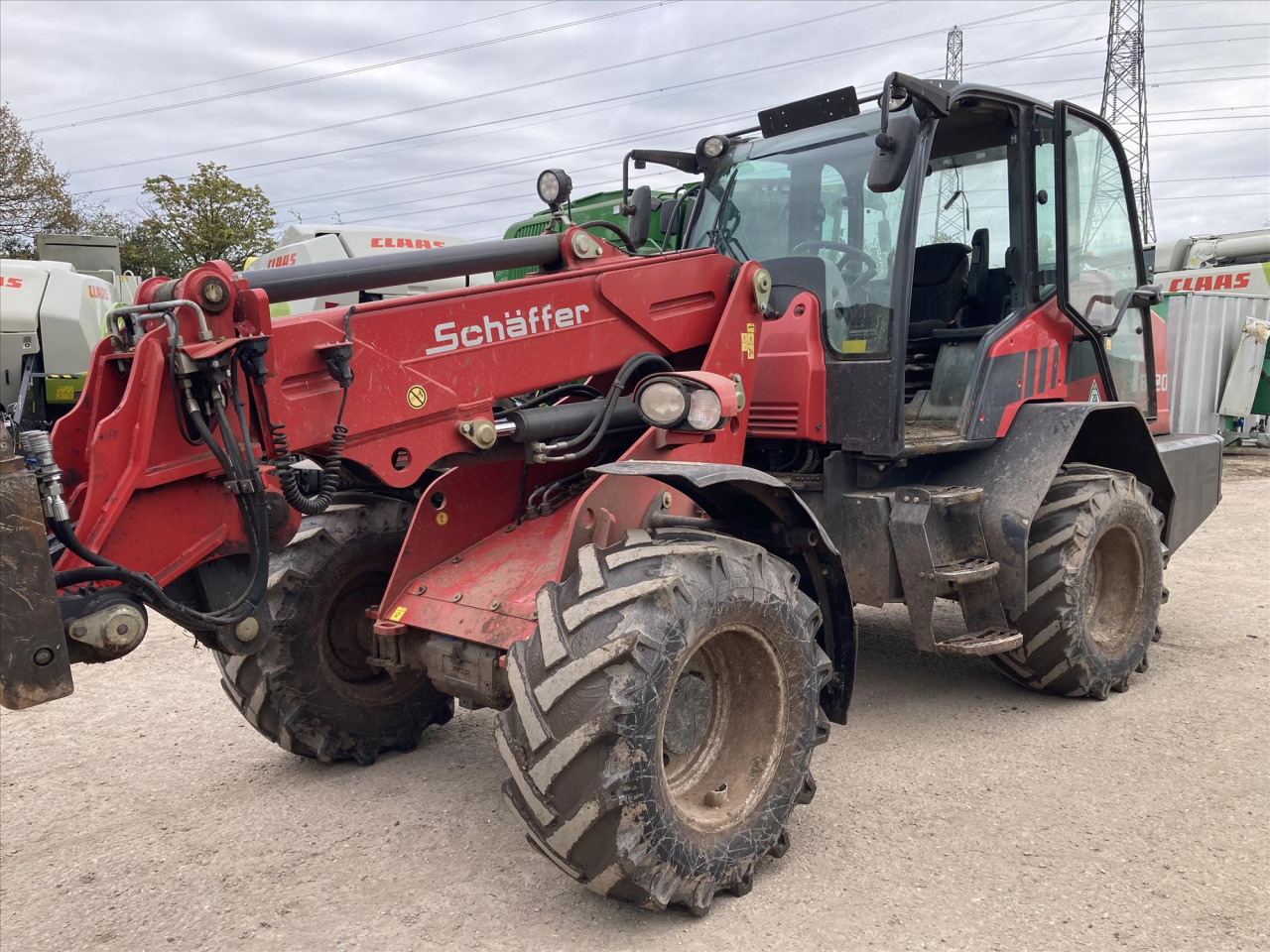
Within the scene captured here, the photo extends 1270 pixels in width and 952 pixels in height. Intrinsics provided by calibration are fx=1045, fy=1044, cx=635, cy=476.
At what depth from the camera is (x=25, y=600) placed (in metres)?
2.44

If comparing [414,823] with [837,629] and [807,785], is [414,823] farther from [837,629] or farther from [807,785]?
[837,629]

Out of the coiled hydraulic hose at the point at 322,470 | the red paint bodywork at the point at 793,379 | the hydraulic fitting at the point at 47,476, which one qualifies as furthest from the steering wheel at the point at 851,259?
the hydraulic fitting at the point at 47,476

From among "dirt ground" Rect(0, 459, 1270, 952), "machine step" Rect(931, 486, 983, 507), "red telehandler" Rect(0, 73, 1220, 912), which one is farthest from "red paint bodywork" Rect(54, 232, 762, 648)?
"machine step" Rect(931, 486, 983, 507)

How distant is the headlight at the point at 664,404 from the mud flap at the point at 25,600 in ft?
6.01

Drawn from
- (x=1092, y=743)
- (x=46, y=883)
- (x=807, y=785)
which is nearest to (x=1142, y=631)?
(x=1092, y=743)

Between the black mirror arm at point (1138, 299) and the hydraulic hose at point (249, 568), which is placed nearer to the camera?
the hydraulic hose at point (249, 568)

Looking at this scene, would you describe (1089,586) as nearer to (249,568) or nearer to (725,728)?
(725,728)

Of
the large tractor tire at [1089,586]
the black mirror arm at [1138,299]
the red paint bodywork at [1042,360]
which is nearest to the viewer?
the large tractor tire at [1089,586]

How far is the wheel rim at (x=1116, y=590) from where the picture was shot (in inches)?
204

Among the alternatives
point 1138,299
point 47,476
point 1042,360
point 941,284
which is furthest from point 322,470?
point 1138,299

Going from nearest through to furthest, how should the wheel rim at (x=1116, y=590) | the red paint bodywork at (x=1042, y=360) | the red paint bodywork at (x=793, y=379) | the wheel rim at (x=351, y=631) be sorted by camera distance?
the wheel rim at (x=351, y=631) → the red paint bodywork at (x=793, y=379) → the red paint bodywork at (x=1042, y=360) → the wheel rim at (x=1116, y=590)

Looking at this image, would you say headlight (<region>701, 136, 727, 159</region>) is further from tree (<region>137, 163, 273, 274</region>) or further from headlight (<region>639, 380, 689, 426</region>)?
tree (<region>137, 163, 273, 274</region>)

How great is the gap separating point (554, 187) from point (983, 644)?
2583 millimetres

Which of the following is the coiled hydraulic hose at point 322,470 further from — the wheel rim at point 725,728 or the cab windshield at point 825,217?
the cab windshield at point 825,217
